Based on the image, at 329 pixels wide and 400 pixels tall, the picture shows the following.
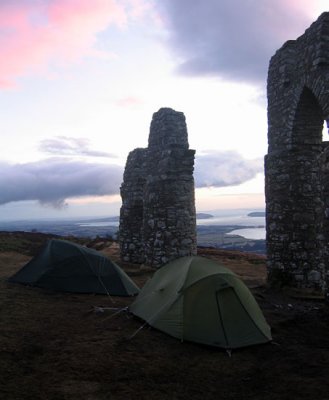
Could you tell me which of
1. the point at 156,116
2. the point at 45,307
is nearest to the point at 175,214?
the point at 156,116

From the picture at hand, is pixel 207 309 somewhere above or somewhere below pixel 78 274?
below

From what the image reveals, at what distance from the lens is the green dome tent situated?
741 cm

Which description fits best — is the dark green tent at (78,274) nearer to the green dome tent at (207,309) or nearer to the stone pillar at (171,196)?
the green dome tent at (207,309)

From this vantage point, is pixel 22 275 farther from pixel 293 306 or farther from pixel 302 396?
pixel 302 396

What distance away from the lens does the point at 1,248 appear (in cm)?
2231

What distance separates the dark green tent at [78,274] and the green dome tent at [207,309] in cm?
331

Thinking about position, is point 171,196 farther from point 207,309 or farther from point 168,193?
point 207,309

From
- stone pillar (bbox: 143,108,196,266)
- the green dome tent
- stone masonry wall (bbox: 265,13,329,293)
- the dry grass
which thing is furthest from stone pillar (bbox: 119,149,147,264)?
the green dome tent

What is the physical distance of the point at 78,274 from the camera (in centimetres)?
1174

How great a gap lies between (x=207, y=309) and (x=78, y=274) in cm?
527

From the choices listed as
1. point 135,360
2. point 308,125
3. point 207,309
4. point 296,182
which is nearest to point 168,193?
point 296,182

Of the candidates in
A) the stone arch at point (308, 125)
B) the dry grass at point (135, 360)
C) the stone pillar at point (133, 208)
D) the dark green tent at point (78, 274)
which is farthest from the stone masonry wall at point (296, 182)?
the stone pillar at point (133, 208)

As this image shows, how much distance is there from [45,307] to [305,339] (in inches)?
230

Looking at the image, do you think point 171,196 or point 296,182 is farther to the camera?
point 171,196
